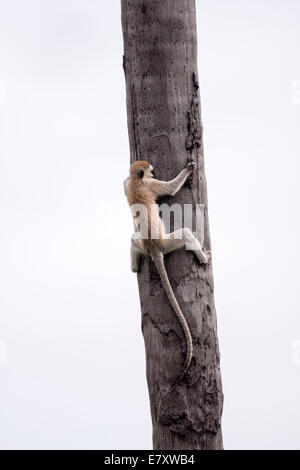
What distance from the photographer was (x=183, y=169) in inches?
351

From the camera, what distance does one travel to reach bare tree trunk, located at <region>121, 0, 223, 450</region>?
8727mm

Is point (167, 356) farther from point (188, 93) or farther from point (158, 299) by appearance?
point (188, 93)

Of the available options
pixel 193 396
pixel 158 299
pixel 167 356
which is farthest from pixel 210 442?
pixel 158 299

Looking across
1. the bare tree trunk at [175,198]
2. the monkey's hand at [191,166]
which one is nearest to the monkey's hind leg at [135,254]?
the bare tree trunk at [175,198]

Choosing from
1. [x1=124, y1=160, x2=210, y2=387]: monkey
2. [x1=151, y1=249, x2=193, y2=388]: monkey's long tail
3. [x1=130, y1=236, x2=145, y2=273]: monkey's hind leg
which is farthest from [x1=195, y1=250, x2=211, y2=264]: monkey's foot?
[x1=130, y1=236, x2=145, y2=273]: monkey's hind leg

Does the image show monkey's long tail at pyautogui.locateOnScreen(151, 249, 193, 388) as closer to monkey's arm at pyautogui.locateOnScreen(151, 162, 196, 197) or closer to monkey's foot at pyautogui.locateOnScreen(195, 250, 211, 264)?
monkey's foot at pyautogui.locateOnScreen(195, 250, 211, 264)

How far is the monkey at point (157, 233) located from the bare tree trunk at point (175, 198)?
0.30 ft

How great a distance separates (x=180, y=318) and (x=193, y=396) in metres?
0.91

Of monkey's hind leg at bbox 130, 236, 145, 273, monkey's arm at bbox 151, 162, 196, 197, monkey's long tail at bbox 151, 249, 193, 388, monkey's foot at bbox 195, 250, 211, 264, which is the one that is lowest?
monkey's long tail at bbox 151, 249, 193, 388

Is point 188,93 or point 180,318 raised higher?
point 188,93

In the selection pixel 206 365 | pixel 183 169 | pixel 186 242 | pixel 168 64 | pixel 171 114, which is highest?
pixel 168 64

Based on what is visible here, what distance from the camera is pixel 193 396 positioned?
870cm

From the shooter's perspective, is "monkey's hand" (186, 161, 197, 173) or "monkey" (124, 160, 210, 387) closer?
"monkey" (124, 160, 210, 387)

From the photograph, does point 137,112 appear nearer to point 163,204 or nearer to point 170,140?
point 170,140
